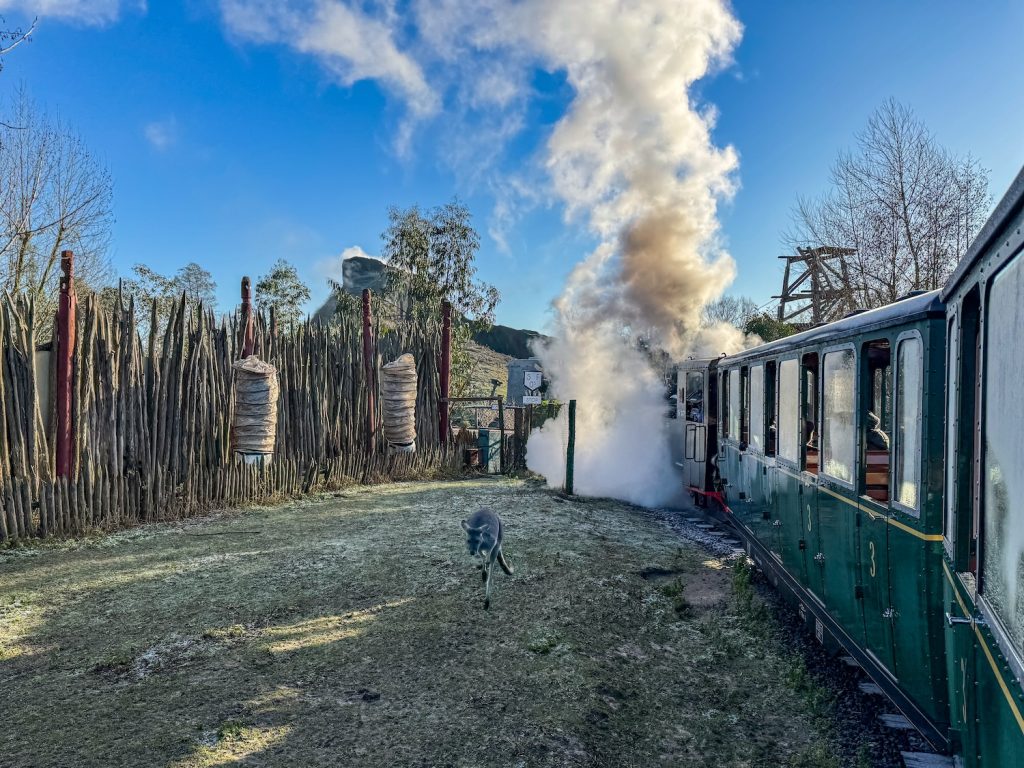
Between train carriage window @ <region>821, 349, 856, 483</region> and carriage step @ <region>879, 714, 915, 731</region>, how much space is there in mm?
1456

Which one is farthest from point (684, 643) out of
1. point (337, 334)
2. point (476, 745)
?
point (337, 334)

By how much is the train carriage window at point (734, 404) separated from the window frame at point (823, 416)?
294cm

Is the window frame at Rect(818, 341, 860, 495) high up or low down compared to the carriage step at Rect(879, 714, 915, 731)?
up

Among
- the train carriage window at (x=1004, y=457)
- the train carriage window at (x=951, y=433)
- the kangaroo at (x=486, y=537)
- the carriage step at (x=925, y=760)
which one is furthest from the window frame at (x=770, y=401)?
the train carriage window at (x=1004, y=457)

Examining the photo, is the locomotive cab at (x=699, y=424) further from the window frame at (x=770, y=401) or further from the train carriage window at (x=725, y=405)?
the window frame at (x=770, y=401)

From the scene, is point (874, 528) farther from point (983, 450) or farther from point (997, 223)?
point (997, 223)

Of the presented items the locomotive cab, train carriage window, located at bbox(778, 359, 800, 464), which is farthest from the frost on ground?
the locomotive cab

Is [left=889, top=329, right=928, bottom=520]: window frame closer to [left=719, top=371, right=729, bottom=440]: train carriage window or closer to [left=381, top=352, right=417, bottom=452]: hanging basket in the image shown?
[left=719, top=371, right=729, bottom=440]: train carriage window

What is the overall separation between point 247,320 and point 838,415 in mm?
8156

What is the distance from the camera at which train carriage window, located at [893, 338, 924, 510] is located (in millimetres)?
3289

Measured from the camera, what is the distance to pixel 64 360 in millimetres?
7445

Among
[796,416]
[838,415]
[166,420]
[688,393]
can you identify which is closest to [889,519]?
[838,415]

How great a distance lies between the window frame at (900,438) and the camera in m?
3.22

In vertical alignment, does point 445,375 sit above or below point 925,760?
above
